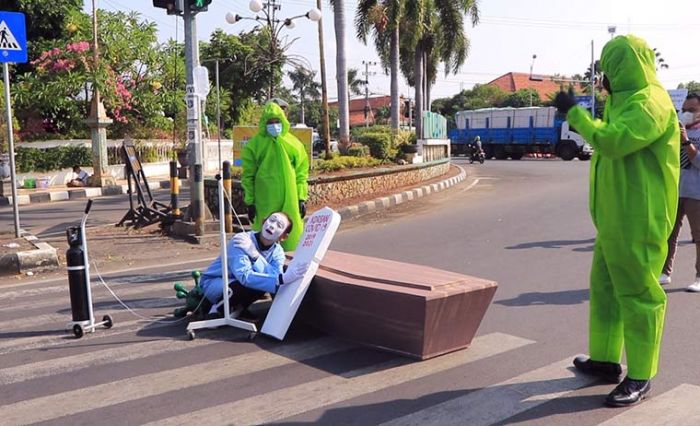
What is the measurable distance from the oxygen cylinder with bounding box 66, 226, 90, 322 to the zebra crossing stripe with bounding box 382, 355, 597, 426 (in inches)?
116

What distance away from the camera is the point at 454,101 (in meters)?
72.1

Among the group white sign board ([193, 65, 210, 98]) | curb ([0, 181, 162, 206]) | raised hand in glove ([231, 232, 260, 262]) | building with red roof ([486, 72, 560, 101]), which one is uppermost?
building with red roof ([486, 72, 560, 101])

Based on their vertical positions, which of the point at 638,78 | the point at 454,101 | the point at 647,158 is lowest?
the point at 647,158

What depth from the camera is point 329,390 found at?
4.04 meters

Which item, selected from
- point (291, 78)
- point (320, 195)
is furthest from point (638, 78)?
point (291, 78)

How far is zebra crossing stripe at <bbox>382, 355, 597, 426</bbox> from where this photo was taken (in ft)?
11.7

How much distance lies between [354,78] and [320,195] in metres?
72.5

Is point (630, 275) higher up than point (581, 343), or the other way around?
point (630, 275)

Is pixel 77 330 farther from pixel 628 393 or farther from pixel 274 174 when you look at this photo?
pixel 628 393

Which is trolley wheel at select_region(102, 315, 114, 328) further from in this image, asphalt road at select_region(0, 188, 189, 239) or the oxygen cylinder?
asphalt road at select_region(0, 188, 189, 239)

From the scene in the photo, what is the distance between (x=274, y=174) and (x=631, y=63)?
11.9 feet

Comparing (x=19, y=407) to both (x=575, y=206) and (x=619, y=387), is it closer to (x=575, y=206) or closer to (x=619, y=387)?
(x=619, y=387)

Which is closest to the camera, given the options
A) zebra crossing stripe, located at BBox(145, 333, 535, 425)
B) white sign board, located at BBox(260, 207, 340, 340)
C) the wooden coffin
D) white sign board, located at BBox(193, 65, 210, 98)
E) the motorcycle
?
zebra crossing stripe, located at BBox(145, 333, 535, 425)

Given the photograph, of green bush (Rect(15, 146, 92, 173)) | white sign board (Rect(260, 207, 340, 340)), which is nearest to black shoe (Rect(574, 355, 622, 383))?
white sign board (Rect(260, 207, 340, 340))
